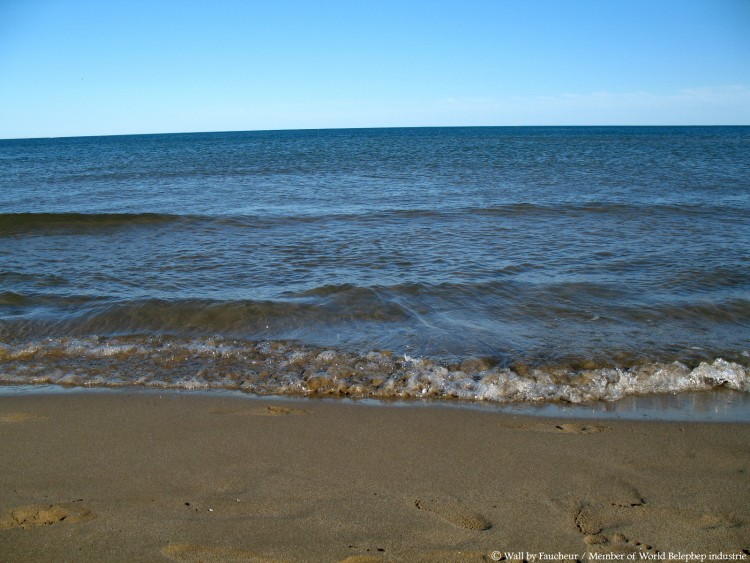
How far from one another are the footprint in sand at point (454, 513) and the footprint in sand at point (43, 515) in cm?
199

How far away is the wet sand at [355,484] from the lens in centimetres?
307

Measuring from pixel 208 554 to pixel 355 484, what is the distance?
1.05 m

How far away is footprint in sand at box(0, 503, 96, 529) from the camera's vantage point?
327 cm

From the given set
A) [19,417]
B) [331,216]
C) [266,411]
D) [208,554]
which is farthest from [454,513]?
[331,216]

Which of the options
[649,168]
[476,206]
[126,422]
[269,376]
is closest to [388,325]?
[269,376]

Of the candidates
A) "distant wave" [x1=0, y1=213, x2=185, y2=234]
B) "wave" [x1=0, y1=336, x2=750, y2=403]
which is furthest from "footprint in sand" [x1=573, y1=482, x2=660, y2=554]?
"distant wave" [x1=0, y1=213, x2=185, y2=234]

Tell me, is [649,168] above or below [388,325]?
above

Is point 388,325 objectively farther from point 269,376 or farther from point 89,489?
point 89,489

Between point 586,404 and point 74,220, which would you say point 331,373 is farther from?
point 74,220

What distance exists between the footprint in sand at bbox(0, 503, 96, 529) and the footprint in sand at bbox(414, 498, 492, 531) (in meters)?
1.99

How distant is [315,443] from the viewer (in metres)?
4.30

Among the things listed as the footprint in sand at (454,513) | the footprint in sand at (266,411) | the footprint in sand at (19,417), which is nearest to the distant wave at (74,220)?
the footprint in sand at (19,417)

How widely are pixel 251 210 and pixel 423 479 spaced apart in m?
13.5

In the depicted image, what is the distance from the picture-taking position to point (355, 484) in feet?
12.1
